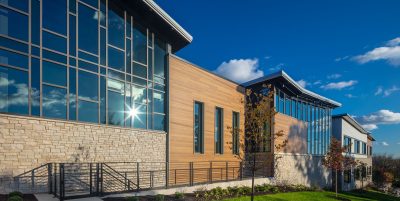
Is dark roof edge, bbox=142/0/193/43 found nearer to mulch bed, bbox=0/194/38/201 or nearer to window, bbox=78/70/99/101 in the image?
window, bbox=78/70/99/101

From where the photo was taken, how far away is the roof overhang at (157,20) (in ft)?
58.0

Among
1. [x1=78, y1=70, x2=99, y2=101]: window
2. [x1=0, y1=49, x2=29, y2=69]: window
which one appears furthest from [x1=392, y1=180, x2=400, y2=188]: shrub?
[x1=0, y1=49, x2=29, y2=69]: window

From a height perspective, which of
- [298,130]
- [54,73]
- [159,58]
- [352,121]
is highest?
[159,58]

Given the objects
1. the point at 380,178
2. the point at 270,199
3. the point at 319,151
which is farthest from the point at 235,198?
the point at 380,178

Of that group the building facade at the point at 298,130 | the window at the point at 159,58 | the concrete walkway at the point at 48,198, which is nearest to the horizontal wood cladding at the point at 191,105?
the window at the point at 159,58

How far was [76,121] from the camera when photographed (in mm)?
14195

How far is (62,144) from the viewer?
1359 centimetres

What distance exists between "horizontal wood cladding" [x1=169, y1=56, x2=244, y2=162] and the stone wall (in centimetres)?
488

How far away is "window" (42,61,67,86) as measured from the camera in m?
13.3

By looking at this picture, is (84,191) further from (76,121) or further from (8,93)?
(8,93)

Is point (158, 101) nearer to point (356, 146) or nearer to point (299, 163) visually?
point (299, 163)

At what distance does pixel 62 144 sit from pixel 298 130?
2317cm

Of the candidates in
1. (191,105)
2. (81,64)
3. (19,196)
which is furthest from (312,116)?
(19,196)

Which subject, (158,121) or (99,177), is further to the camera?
(158,121)
